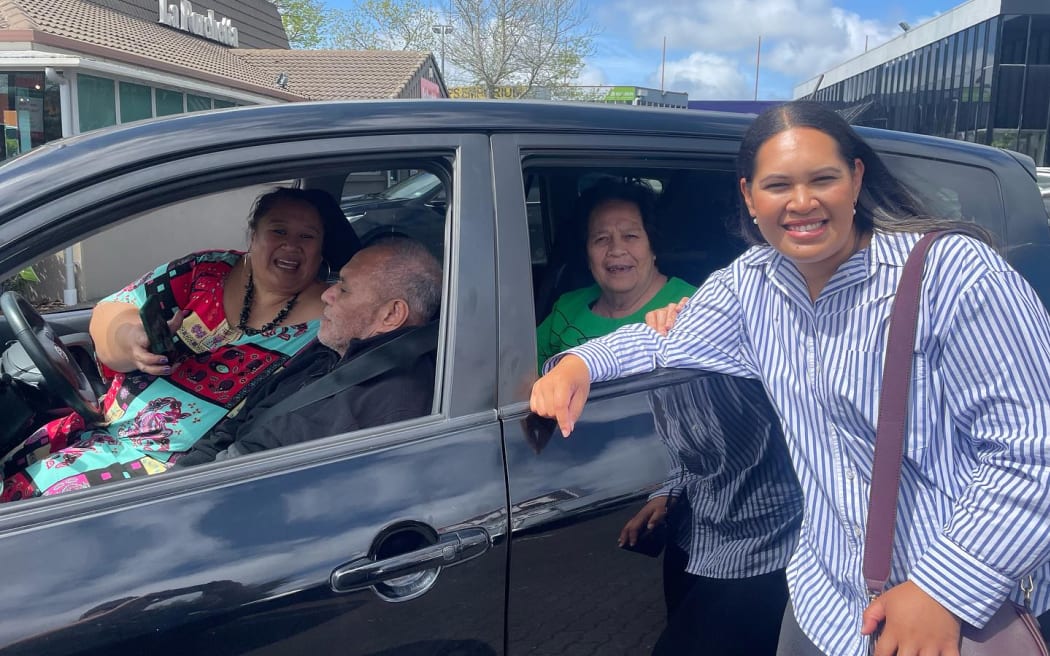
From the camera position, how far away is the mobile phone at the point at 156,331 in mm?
2271

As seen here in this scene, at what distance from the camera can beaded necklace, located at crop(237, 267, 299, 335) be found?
A: 7.89 ft

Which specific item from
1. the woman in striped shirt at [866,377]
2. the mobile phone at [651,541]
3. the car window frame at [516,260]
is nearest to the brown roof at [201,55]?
the car window frame at [516,260]

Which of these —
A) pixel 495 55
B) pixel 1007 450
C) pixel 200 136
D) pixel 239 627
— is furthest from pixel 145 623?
pixel 495 55

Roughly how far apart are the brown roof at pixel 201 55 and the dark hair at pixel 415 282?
7.41 metres

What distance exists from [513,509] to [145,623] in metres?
0.60

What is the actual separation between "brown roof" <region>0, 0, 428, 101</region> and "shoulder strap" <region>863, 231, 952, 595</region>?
8.37 meters

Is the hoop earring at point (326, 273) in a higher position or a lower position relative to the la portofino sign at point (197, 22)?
Answer: lower

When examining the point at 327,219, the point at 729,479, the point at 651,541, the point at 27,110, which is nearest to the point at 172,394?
the point at 327,219

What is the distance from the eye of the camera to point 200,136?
140 centimetres

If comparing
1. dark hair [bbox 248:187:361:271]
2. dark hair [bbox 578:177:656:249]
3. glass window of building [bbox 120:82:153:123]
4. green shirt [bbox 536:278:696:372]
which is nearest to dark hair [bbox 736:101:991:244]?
green shirt [bbox 536:278:696:372]

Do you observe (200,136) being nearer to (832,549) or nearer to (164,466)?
(164,466)

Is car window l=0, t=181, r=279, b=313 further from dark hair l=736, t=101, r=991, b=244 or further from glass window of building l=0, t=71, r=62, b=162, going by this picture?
glass window of building l=0, t=71, r=62, b=162

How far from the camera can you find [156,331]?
2.27m

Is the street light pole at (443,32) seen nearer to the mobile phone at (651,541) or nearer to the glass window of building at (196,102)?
the glass window of building at (196,102)
